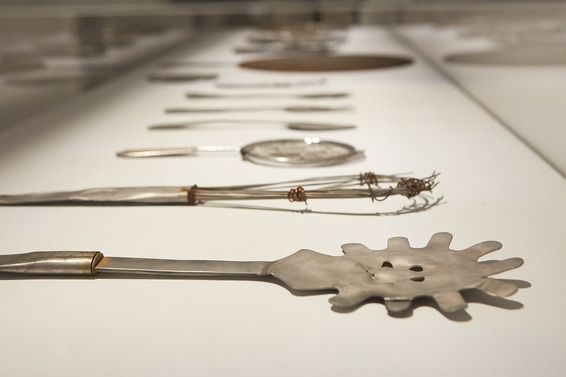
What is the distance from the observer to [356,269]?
0.43m

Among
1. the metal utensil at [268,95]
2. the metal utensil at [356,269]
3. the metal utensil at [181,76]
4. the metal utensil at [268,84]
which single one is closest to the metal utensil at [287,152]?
the metal utensil at [356,269]

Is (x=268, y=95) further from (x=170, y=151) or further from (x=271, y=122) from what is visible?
(x=170, y=151)

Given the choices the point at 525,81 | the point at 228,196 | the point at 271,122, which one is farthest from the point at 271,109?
the point at 228,196

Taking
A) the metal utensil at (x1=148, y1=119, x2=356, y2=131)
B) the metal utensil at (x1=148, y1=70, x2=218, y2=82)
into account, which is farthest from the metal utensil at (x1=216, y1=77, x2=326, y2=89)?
the metal utensil at (x1=148, y1=119, x2=356, y2=131)

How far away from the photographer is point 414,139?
0.83 m

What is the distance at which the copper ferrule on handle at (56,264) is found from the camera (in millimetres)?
446

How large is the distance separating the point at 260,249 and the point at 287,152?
28 centimetres

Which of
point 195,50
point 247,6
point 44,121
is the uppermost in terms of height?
point 247,6

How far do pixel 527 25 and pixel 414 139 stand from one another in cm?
61

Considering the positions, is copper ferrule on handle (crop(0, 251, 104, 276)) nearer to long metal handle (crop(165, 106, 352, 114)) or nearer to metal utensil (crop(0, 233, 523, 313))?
metal utensil (crop(0, 233, 523, 313))

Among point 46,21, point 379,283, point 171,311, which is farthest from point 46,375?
point 46,21

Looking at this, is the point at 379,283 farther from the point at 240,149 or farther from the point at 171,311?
the point at 240,149

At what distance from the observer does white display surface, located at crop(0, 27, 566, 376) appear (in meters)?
0.35

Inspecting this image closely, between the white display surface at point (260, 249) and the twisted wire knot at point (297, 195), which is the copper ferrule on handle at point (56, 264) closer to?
the white display surface at point (260, 249)
